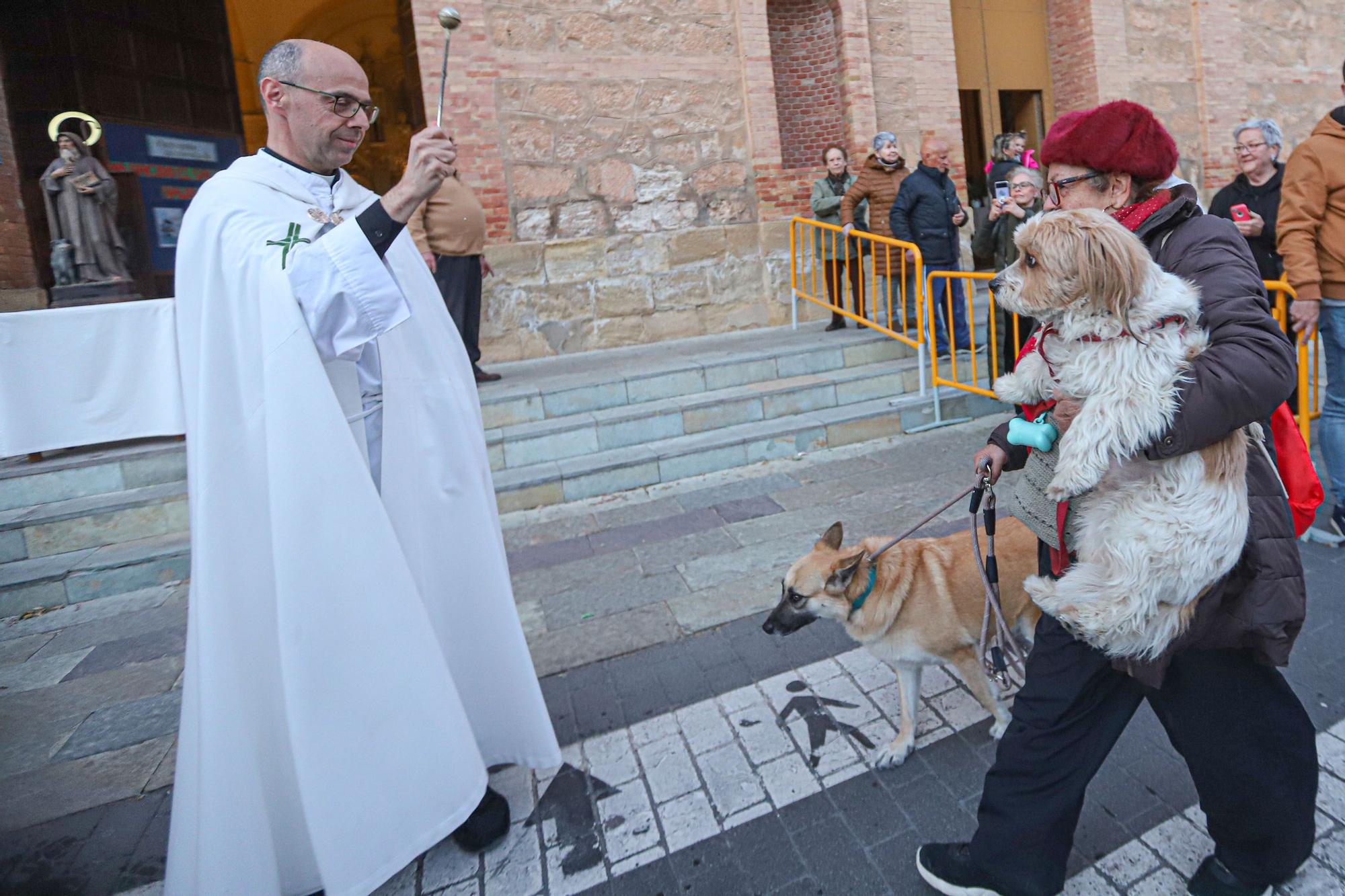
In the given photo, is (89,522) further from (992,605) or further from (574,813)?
(992,605)

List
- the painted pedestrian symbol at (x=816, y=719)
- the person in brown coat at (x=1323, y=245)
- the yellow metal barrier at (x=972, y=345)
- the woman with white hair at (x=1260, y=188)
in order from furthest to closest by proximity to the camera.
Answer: the yellow metal barrier at (x=972, y=345) → the woman with white hair at (x=1260, y=188) → the person in brown coat at (x=1323, y=245) → the painted pedestrian symbol at (x=816, y=719)

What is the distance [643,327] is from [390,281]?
7766 millimetres

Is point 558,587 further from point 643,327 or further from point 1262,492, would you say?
point 643,327

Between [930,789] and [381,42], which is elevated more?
[381,42]

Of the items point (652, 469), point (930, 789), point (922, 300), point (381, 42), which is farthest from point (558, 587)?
point (381, 42)

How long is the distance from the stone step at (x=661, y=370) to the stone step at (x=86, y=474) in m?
2.38

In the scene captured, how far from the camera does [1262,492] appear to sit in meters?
1.76

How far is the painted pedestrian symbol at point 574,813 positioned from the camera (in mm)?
2477

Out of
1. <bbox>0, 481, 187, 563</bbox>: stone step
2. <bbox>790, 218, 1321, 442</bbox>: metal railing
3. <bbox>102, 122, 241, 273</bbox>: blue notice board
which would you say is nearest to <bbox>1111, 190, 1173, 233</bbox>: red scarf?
<bbox>790, 218, 1321, 442</bbox>: metal railing

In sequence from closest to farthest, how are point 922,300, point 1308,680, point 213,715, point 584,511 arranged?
point 213,715
point 1308,680
point 584,511
point 922,300

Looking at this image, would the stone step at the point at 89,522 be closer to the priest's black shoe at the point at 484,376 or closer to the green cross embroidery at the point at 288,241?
the priest's black shoe at the point at 484,376

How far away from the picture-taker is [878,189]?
824cm

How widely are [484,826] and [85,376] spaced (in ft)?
15.5

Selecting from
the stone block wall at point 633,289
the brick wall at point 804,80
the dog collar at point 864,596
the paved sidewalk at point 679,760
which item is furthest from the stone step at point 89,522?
the brick wall at point 804,80
